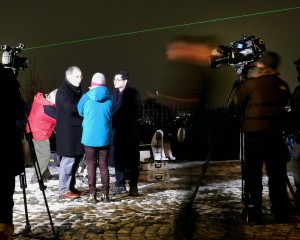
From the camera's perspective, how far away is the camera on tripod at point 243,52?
5145 millimetres

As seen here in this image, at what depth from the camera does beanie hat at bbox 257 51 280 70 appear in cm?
487

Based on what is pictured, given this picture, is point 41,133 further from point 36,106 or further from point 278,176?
point 278,176

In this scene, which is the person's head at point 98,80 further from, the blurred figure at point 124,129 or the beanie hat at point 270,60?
the beanie hat at point 270,60

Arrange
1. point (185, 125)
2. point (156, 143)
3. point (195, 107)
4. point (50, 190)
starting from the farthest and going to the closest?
point (185, 125) → point (156, 143) → point (50, 190) → point (195, 107)

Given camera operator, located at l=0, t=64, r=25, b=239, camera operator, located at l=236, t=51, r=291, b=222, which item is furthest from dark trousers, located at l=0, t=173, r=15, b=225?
camera operator, located at l=236, t=51, r=291, b=222

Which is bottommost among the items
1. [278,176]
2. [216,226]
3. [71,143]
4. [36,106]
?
[216,226]

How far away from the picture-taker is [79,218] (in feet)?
17.3

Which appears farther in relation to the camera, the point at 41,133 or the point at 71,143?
the point at 41,133

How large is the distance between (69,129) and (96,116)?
0.73 metres

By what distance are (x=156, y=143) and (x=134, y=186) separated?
3.44 meters

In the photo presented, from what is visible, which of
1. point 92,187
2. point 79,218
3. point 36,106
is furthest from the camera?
point 36,106

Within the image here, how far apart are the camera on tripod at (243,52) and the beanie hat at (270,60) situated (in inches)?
8.3

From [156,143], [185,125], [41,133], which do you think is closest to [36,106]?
[41,133]

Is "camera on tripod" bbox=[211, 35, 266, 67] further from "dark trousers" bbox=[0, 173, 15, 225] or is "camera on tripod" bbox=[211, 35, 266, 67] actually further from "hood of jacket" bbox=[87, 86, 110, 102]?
"dark trousers" bbox=[0, 173, 15, 225]
